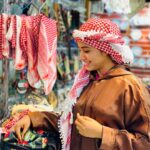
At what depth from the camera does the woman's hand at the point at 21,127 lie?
1608 mm

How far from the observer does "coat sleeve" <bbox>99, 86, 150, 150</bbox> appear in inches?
54.7

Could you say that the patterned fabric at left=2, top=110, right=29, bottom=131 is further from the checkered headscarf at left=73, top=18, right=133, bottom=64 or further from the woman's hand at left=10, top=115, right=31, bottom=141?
the checkered headscarf at left=73, top=18, right=133, bottom=64

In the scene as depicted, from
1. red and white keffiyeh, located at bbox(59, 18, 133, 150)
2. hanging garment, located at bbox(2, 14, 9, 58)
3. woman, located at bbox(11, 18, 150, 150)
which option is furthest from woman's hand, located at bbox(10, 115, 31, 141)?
hanging garment, located at bbox(2, 14, 9, 58)

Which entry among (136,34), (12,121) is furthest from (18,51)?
(136,34)

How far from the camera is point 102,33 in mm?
1522

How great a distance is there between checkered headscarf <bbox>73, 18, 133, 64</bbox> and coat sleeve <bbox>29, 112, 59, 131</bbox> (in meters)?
0.46

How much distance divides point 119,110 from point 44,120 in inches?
18.2

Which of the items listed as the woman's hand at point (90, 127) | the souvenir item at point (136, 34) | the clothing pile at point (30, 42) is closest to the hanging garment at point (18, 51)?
the clothing pile at point (30, 42)

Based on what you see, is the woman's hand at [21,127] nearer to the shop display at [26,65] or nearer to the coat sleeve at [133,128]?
the shop display at [26,65]

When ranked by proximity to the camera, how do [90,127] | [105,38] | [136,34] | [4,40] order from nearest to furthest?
1. [90,127]
2. [105,38]
3. [4,40]
4. [136,34]

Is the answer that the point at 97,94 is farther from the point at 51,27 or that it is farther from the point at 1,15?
the point at 1,15

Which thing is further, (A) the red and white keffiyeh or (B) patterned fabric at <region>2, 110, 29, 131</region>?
(B) patterned fabric at <region>2, 110, 29, 131</region>

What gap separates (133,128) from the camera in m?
1.45

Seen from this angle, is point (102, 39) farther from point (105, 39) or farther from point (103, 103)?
point (103, 103)
